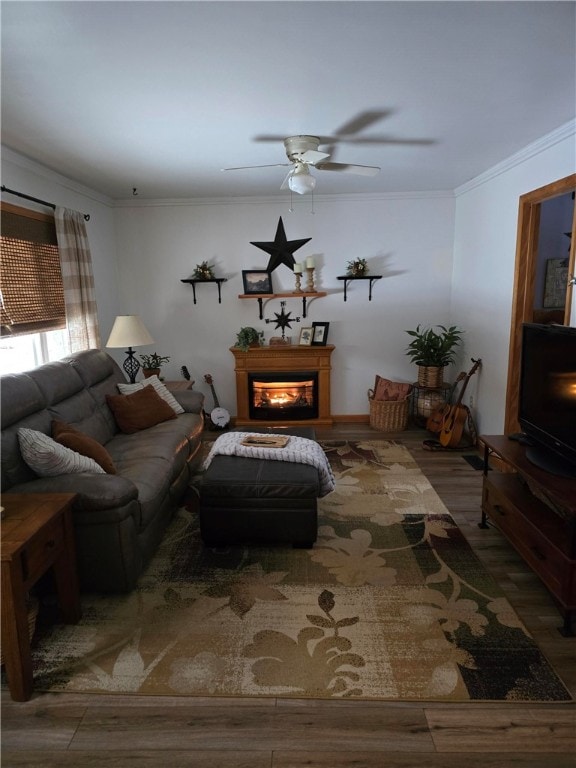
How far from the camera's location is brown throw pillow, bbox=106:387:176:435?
11.7 ft

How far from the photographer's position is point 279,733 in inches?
64.9

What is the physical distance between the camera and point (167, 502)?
2930 mm

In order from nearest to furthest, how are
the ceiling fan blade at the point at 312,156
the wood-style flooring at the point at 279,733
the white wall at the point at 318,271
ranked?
the wood-style flooring at the point at 279,733
the ceiling fan blade at the point at 312,156
the white wall at the point at 318,271

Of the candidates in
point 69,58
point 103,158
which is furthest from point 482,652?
point 103,158

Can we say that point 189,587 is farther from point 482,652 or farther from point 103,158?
point 103,158

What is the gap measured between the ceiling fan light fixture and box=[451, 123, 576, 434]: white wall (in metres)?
1.63

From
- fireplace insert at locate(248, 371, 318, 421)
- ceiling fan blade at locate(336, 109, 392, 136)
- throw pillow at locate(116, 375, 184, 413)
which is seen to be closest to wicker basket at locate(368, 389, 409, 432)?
fireplace insert at locate(248, 371, 318, 421)

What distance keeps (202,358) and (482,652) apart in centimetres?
407

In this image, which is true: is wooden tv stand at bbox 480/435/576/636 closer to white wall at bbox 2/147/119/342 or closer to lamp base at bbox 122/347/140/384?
lamp base at bbox 122/347/140/384

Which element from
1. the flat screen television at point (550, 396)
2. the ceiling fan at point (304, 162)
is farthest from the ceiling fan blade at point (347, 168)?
the flat screen television at point (550, 396)

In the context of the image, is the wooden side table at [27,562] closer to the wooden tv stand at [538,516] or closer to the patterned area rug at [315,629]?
the patterned area rug at [315,629]

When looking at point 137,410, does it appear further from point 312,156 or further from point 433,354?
point 433,354

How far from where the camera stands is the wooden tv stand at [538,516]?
2.06 m

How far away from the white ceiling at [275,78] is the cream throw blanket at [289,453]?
1.99m
